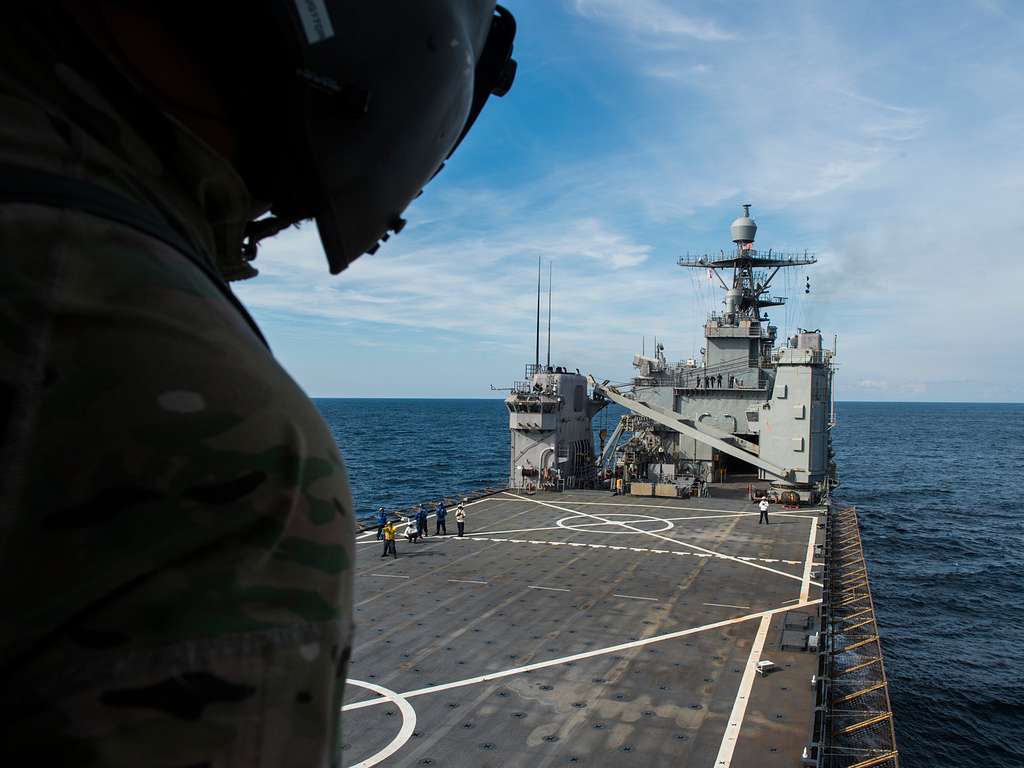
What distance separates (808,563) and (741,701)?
10.7 metres

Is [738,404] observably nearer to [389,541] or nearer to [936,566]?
[936,566]

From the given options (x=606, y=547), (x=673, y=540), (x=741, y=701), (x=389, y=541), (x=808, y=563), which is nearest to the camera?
(x=741, y=701)

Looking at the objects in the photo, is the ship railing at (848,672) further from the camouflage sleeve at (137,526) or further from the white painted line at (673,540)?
the camouflage sleeve at (137,526)

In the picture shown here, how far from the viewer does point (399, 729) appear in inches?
406

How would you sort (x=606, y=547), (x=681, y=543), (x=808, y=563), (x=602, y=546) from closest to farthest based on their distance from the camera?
(x=808, y=563) < (x=606, y=547) < (x=602, y=546) < (x=681, y=543)


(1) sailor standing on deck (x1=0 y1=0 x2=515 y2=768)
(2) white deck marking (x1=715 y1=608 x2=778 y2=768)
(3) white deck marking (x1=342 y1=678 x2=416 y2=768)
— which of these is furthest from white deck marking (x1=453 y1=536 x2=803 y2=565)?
(1) sailor standing on deck (x1=0 y1=0 x2=515 y2=768)

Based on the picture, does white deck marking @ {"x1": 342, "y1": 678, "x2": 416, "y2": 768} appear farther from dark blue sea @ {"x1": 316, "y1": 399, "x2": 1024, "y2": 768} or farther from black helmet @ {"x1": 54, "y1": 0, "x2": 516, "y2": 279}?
dark blue sea @ {"x1": 316, "y1": 399, "x2": 1024, "y2": 768}

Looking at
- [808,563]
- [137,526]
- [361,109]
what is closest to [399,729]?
[361,109]

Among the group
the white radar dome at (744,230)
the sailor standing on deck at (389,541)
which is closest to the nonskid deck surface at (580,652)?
the sailor standing on deck at (389,541)

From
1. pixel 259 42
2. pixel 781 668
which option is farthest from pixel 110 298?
pixel 781 668

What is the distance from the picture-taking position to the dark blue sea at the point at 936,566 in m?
20.0

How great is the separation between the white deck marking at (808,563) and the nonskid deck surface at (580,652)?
0.06m

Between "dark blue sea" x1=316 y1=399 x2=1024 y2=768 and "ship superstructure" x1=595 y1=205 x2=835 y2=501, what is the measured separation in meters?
6.57

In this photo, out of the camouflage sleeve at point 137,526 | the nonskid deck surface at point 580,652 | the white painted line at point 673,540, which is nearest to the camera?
the camouflage sleeve at point 137,526
